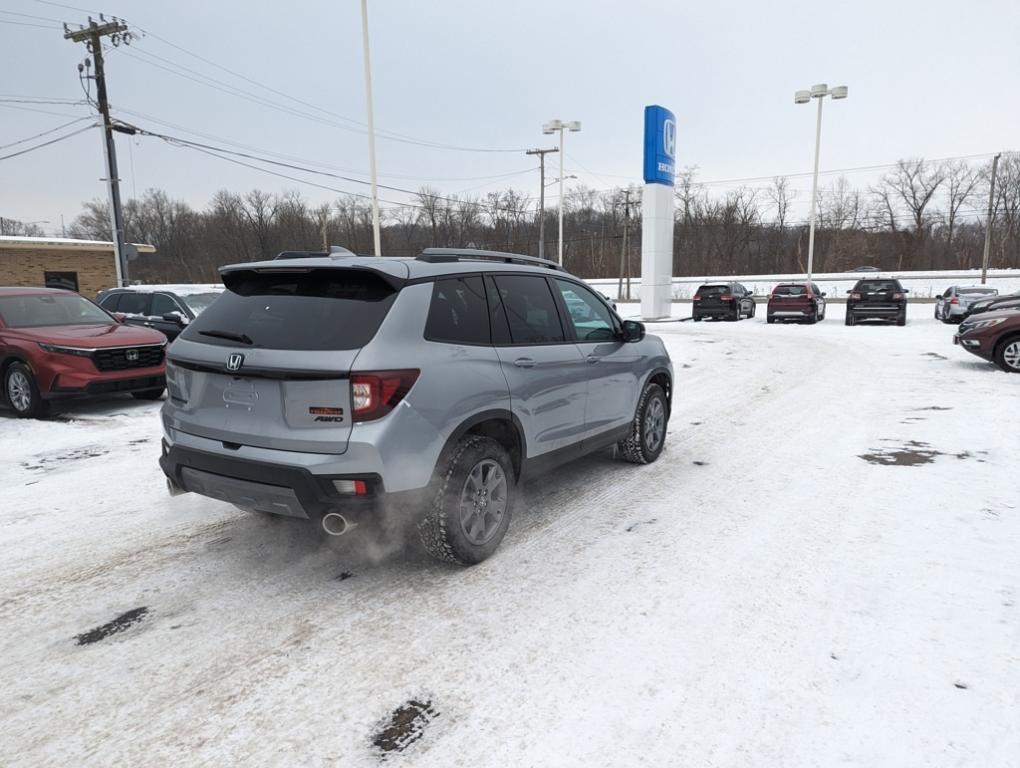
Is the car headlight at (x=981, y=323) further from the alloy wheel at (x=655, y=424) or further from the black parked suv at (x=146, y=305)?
the black parked suv at (x=146, y=305)

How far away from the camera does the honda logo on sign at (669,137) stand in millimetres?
26234

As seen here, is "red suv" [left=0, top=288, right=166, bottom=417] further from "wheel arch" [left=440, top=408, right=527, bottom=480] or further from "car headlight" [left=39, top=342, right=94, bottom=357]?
"wheel arch" [left=440, top=408, right=527, bottom=480]

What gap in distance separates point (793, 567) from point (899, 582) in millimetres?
522

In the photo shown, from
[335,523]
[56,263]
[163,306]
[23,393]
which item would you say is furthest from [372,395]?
[56,263]

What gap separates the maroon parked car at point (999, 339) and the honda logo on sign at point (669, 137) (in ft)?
58.9

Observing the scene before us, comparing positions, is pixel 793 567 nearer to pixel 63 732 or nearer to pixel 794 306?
pixel 63 732

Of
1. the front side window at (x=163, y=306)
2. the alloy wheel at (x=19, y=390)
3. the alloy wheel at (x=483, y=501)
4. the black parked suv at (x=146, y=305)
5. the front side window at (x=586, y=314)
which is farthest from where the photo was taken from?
the front side window at (x=163, y=306)

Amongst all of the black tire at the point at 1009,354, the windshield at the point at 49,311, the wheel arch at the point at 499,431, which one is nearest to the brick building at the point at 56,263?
the windshield at the point at 49,311

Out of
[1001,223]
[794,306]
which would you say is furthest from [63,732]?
[1001,223]

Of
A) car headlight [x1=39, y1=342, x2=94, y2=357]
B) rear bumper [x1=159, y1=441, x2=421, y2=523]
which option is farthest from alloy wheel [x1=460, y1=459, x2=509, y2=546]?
car headlight [x1=39, y1=342, x2=94, y2=357]

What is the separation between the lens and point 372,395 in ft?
10.0

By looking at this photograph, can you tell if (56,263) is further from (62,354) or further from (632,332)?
(632,332)

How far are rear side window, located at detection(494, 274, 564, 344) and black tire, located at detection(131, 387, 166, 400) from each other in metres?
6.51

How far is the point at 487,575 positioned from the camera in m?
3.61
